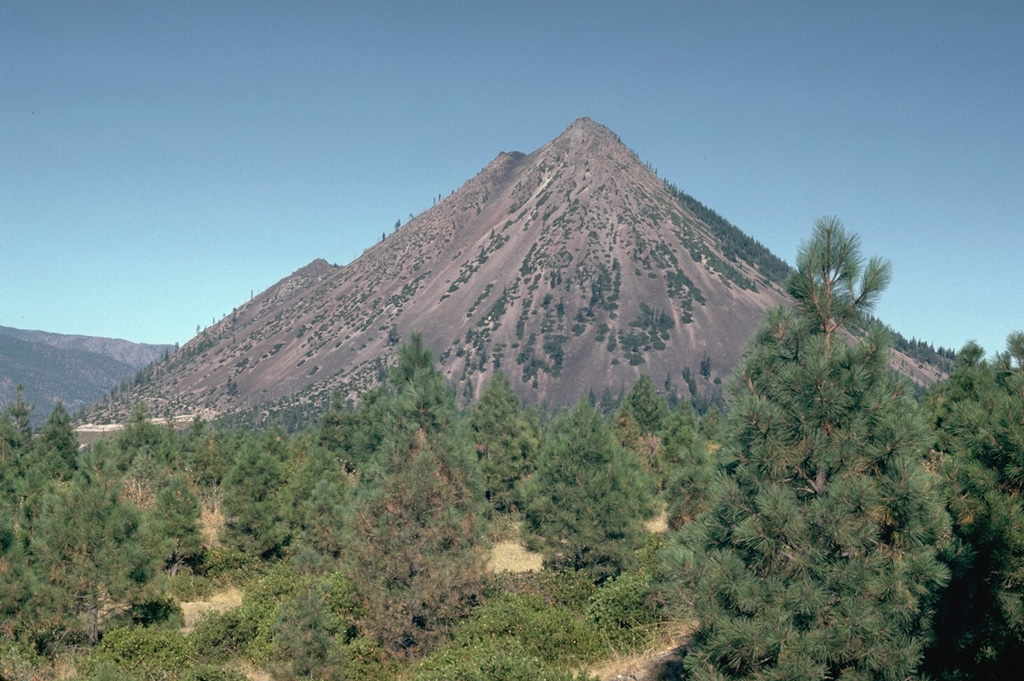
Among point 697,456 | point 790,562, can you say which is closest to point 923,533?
point 790,562

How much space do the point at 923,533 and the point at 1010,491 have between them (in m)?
1.99

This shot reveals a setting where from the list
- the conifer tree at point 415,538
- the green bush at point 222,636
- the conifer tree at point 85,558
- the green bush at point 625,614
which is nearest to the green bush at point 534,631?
the green bush at point 625,614

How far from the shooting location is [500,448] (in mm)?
40625

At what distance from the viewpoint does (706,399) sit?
18838 cm

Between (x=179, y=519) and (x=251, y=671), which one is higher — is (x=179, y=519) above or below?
above

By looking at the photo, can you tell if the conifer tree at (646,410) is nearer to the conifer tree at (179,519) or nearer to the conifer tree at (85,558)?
the conifer tree at (179,519)

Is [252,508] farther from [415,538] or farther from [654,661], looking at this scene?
[654,661]

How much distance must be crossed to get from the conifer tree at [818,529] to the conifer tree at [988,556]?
A: 696 millimetres

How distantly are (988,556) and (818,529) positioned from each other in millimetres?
2573

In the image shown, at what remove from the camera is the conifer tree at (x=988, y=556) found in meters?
11.1

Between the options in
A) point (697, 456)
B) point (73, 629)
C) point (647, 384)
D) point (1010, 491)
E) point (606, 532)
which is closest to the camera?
point (1010, 491)

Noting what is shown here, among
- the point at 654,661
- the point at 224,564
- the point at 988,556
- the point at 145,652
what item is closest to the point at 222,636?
the point at 145,652

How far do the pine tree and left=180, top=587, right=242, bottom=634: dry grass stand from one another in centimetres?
1012

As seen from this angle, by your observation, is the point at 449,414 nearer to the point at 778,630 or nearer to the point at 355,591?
the point at 355,591
